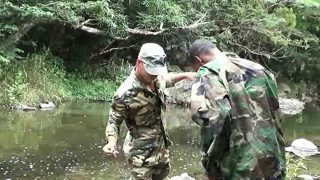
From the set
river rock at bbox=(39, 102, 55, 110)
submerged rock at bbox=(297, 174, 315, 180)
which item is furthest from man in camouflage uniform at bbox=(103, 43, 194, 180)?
river rock at bbox=(39, 102, 55, 110)

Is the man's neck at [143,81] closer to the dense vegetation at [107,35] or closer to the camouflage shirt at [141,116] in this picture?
the camouflage shirt at [141,116]

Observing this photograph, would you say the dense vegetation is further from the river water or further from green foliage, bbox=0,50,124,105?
the river water

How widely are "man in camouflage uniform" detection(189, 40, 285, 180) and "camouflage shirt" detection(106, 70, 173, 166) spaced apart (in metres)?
1.45

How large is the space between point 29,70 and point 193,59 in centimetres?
1234

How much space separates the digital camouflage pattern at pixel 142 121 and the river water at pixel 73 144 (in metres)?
2.52

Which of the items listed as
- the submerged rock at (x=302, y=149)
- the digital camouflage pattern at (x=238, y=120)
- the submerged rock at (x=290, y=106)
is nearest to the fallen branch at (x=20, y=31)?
the submerged rock at (x=290, y=106)

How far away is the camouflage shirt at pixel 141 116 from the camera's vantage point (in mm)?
4266

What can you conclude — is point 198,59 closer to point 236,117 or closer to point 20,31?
point 236,117

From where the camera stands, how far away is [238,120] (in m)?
2.79

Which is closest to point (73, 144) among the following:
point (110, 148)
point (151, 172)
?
point (151, 172)

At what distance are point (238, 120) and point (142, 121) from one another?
162 cm

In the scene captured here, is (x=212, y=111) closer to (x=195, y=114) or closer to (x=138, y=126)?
(x=195, y=114)

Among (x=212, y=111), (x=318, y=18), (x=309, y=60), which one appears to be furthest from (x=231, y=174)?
(x=309, y=60)

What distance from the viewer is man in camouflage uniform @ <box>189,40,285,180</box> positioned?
108 inches
